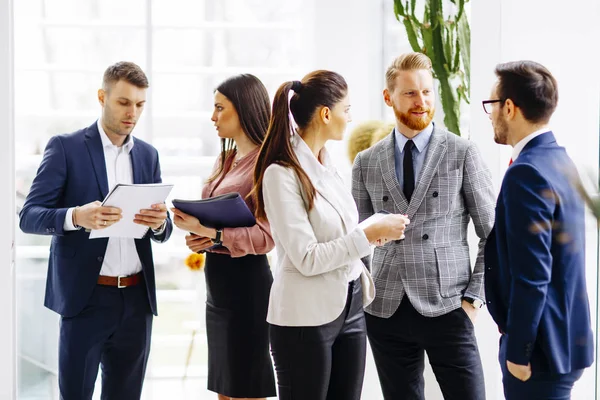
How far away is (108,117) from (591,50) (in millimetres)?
1768

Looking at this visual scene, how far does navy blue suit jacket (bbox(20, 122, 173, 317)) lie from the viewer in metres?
2.61

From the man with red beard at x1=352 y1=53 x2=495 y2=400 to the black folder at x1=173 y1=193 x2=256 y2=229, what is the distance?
0.47 m

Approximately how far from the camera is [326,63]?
12.1ft

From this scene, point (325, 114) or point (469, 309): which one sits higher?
point (325, 114)

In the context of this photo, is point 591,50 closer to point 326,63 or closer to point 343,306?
point 343,306

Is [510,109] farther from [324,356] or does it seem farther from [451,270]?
[324,356]

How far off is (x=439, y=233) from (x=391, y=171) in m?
0.27

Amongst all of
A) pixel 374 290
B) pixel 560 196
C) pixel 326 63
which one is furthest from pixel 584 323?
pixel 326 63

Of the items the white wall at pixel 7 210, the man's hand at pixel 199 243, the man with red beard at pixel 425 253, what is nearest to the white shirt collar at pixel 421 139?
the man with red beard at pixel 425 253

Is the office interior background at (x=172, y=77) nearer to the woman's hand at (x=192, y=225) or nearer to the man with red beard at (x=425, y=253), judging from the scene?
the man with red beard at (x=425, y=253)

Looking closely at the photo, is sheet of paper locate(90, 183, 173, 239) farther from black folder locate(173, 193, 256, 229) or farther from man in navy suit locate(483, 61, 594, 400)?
man in navy suit locate(483, 61, 594, 400)

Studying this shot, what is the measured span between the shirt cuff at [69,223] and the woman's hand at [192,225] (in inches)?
14.3

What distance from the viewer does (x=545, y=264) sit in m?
1.79

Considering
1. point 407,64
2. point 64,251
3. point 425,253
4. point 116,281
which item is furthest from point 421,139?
point 64,251
